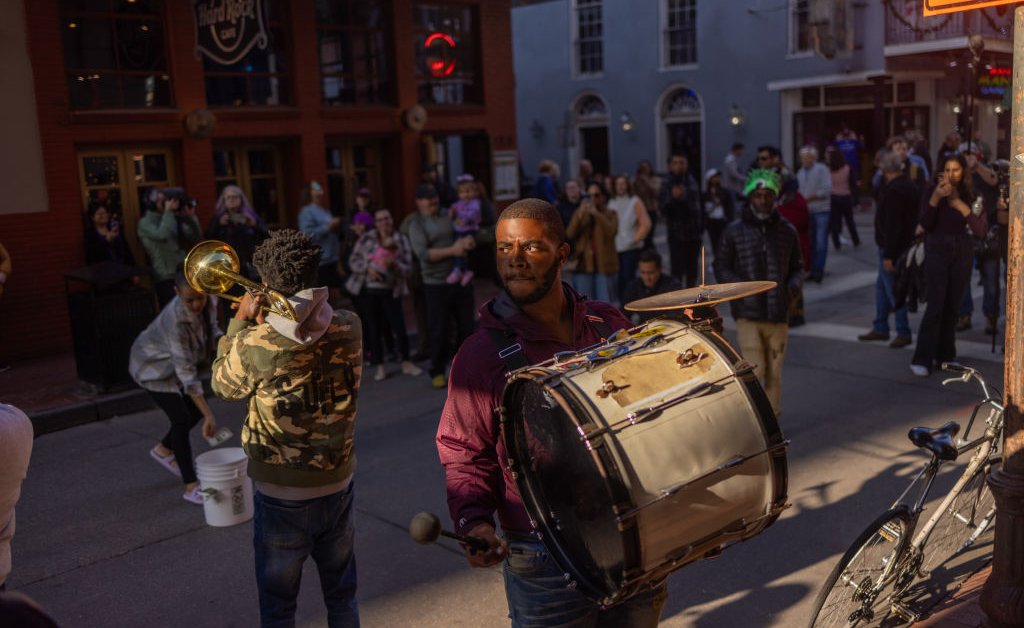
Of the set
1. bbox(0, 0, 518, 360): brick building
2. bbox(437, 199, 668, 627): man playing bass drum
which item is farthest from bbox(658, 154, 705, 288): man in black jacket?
bbox(437, 199, 668, 627): man playing bass drum

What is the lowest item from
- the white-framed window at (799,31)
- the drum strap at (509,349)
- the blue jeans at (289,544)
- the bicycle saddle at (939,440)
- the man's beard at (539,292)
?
the blue jeans at (289,544)

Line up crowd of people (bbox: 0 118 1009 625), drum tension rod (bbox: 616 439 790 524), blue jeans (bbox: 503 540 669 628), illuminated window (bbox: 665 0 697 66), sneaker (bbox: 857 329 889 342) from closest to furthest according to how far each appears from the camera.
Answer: drum tension rod (bbox: 616 439 790 524) → blue jeans (bbox: 503 540 669 628) → crowd of people (bbox: 0 118 1009 625) → sneaker (bbox: 857 329 889 342) → illuminated window (bbox: 665 0 697 66)

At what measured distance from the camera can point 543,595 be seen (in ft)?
9.63

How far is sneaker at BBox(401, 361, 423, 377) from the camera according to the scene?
1010 cm

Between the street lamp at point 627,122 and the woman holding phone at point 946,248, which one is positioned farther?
the street lamp at point 627,122

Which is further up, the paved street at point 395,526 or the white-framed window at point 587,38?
the white-framed window at point 587,38

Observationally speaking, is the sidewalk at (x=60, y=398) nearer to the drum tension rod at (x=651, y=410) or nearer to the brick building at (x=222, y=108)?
the brick building at (x=222, y=108)

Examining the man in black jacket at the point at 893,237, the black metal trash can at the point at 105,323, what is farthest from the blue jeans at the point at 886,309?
the black metal trash can at the point at 105,323

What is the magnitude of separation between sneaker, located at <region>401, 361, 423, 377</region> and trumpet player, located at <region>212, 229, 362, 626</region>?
6.08 m

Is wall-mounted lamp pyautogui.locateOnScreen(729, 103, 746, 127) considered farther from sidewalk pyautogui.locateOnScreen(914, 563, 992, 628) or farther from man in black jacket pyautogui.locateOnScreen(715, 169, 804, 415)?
sidewalk pyautogui.locateOnScreen(914, 563, 992, 628)

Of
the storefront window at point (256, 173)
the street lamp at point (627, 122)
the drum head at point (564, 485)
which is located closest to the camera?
the drum head at point (564, 485)

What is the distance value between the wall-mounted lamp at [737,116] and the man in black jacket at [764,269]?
62.2 feet

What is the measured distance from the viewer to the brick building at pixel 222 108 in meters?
10.9

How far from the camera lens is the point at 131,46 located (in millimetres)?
11789
